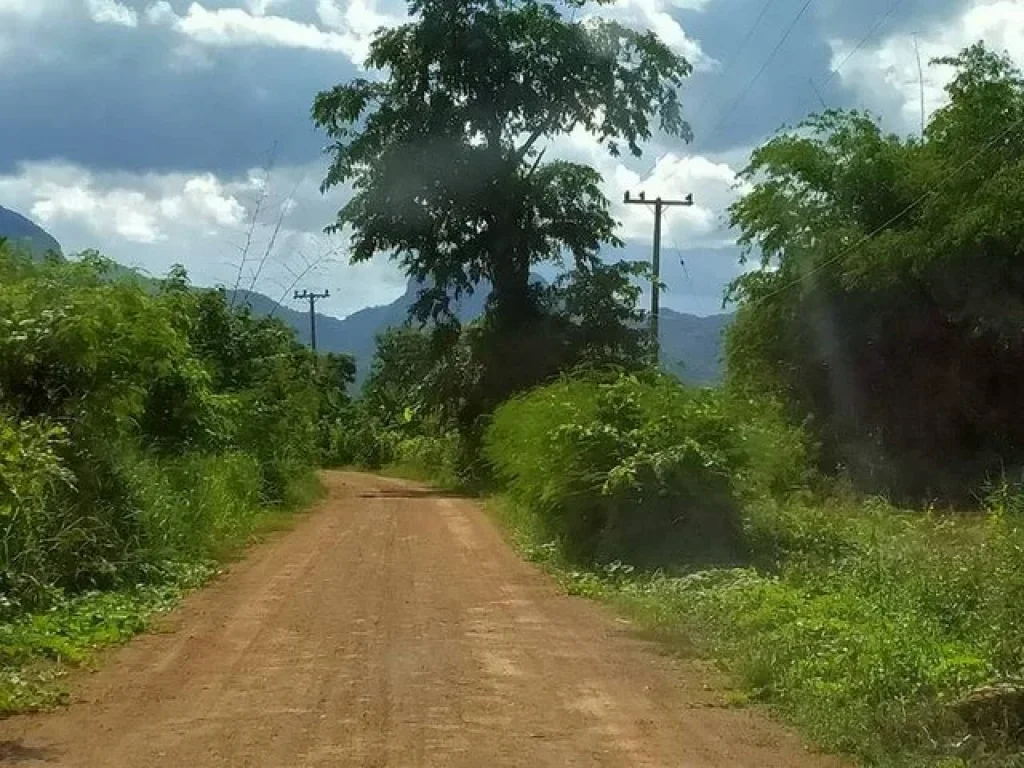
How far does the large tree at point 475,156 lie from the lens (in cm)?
4034

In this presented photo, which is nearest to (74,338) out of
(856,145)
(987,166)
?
(987,166)

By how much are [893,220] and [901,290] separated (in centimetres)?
184

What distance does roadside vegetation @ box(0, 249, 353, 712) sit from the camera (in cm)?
1174

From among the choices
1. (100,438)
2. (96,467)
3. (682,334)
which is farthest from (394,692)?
(682,334)

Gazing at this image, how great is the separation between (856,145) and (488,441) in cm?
1157

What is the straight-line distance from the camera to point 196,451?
2181 centimetres

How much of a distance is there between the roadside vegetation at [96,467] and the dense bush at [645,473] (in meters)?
4.89

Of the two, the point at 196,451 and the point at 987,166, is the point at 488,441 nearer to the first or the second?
the point at 196,451

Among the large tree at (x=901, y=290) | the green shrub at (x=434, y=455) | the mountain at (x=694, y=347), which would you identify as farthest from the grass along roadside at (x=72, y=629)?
the green shrub at (x=434, y=455)

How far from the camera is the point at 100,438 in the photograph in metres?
16.1

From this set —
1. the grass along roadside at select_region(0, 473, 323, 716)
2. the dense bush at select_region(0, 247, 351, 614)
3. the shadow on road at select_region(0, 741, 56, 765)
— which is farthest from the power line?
the shadow on road at select_region(0, 741, 56, 765)

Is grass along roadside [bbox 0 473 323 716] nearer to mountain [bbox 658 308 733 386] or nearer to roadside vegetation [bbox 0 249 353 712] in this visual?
roadside vegetation [bbox 0 249 353 712]

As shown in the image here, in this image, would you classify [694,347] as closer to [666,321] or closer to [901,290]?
[666,321]

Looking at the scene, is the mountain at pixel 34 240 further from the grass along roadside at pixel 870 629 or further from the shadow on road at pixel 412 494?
the shadow on road at pixel 412 494
